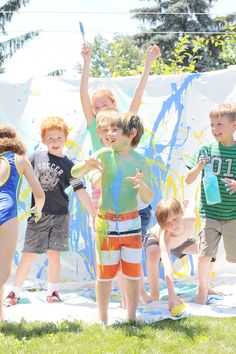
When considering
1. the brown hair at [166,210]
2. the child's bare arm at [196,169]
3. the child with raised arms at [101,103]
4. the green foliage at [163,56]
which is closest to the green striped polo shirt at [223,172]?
the child's bare arm at [196,169]

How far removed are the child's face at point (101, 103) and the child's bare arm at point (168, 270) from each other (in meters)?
1.00

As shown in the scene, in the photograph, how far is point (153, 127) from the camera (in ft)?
15.9

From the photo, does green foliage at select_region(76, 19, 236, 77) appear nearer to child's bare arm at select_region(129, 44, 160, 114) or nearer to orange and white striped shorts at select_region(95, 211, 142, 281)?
child's bare arm at select_region(129, 44, 160, 114)

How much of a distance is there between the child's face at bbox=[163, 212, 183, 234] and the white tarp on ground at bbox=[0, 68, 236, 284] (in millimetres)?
683

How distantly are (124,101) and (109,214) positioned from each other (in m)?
1.82

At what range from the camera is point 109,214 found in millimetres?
3312

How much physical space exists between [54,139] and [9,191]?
3.31 ft

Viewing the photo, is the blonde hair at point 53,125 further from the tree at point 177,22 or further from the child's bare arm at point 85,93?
the tree at point 177,22

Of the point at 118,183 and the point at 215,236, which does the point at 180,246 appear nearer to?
the point at 215,236

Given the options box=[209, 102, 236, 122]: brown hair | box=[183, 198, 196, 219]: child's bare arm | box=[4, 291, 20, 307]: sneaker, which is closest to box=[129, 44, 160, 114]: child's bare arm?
box=[209, 102, 236, 122]: brown hair

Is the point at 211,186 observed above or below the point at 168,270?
above

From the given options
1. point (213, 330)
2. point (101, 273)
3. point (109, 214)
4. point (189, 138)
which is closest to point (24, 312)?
point (101, 273)

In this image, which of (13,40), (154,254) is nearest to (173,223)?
(154,254)

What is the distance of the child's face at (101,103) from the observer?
404 centimetres
